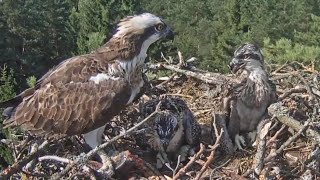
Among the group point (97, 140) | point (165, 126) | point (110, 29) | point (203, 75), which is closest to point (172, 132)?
point (165, 126)

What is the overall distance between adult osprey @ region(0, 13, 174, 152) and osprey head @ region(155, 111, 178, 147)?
0.89ft

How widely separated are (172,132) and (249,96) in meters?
0.66

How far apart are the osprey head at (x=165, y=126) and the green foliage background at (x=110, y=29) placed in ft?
33.7

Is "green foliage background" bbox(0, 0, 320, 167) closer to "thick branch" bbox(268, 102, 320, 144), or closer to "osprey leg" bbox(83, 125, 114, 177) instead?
"osprey leg" bbox(83, 125, 114, 177)

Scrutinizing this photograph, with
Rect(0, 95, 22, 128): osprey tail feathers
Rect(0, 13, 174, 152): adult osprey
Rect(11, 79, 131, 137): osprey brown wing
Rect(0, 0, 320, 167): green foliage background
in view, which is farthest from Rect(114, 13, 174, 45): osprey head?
Rect(0, 0, 320, 167): green foliage background

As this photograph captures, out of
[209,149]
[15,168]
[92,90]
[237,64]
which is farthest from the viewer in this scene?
[237,64]

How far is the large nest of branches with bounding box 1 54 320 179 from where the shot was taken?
409 cm

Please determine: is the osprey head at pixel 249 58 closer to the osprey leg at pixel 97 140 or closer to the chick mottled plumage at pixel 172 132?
the chick mottled plumage at pixel 172 132

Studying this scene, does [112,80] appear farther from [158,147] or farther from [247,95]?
[247,95]

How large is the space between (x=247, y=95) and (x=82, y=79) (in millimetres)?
1258

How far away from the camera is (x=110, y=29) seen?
18.8m

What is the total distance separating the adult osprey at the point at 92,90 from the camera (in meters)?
4.68

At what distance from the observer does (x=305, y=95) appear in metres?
5.52

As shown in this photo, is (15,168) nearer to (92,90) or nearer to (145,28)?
(92,90)
